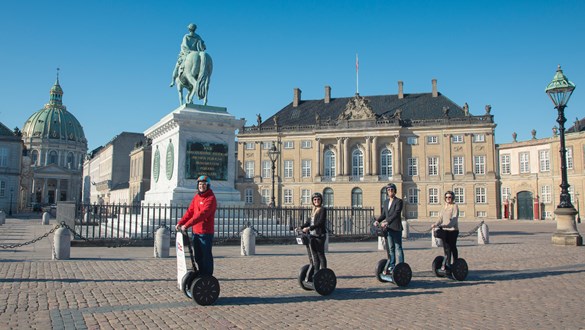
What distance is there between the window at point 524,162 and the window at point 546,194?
3310 mm

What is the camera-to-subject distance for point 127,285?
8.98 metres

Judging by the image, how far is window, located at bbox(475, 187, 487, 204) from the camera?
5789 cm

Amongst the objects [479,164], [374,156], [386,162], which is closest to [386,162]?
[386,162]

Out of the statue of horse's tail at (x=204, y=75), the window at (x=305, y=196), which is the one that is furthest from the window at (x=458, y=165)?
the statue of horse's tail at (x=204, y=75)

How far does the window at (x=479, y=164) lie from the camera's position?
58569 millimetres

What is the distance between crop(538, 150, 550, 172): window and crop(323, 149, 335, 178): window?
2519 cm

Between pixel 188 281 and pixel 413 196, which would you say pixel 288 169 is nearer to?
pixel 413 196

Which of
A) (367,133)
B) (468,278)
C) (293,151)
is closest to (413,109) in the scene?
(367,133)

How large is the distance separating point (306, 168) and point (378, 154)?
33.1 ft

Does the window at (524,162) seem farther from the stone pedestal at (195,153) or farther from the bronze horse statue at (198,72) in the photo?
the bronze horse statue at (198,72)

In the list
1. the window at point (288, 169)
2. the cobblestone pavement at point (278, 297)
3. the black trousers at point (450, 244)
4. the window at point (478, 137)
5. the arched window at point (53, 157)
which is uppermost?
the arched window at point (53, 157)

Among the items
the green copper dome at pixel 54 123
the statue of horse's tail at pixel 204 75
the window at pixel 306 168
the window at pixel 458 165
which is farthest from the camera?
Answer: the green copper dome at pixel 54 123

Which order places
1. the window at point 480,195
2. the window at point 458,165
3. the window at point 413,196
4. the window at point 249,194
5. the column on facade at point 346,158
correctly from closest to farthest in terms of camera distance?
1. the window at point 480,195
2. the window at point 458,165
3. the window at point 413,196
4. the column on facade at point 346,158
5. the window at point 249,194

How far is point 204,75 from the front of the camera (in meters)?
19.5
